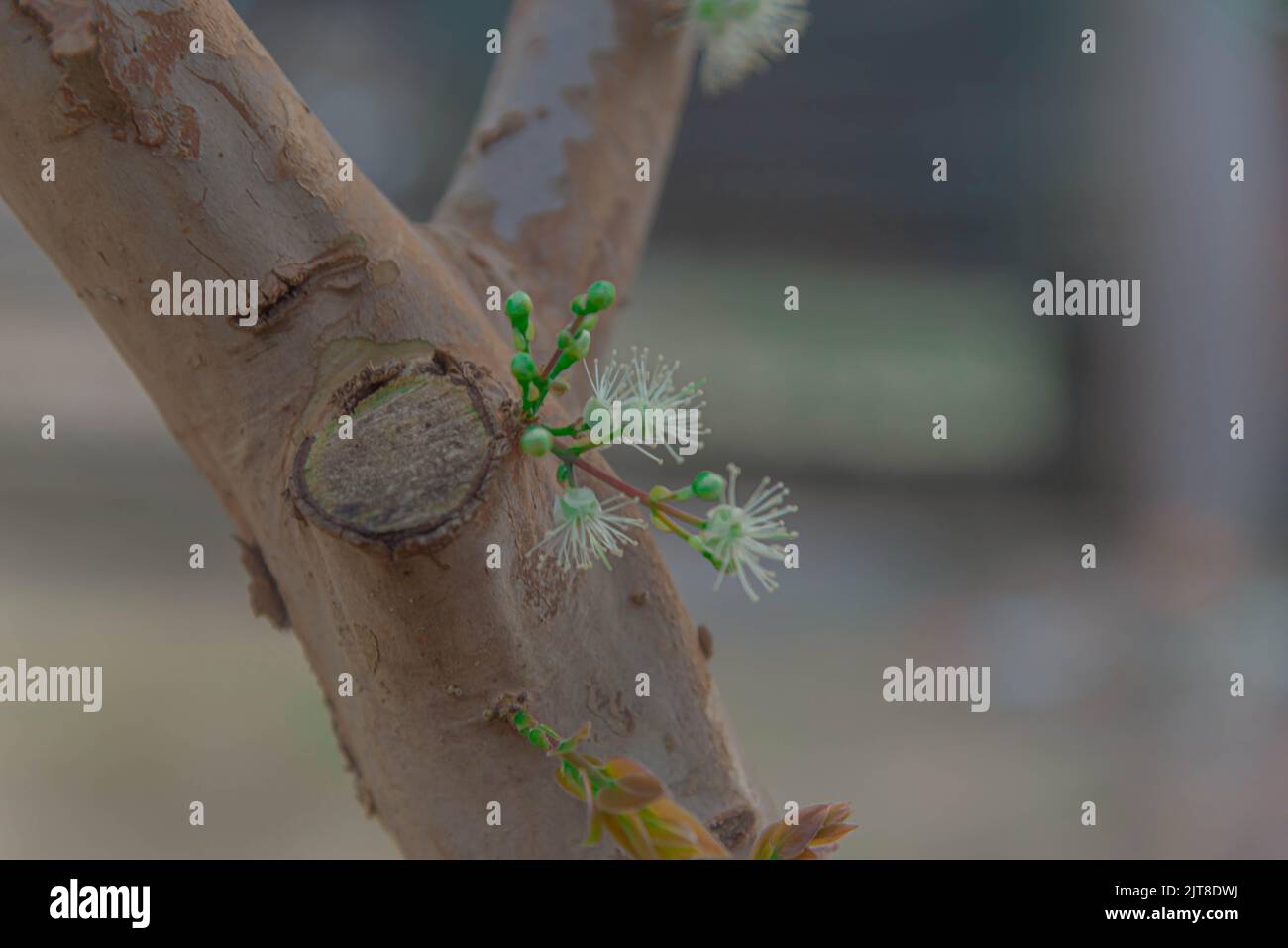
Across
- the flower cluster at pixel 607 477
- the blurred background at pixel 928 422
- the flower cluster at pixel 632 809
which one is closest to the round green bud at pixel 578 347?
the flower cluster at pixel 607 477

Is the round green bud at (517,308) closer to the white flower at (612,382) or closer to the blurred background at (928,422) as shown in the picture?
the white flower at (612,382)

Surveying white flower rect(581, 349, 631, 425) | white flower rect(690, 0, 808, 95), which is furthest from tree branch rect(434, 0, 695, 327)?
white flower rect(581, 349, 631, 425)

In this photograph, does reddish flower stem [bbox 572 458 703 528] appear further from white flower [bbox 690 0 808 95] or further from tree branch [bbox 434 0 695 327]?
white flower [bbox 690 0 808 95]

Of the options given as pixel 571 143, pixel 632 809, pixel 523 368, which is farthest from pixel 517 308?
pixel 571 143

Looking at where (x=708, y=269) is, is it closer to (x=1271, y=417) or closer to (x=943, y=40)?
(x=943, y=40)

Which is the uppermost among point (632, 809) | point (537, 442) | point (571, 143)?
point (571, 143)

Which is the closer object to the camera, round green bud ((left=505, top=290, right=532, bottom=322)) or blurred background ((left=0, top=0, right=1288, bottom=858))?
round green bud ((left=505, top=290, right=532, bottom=322))

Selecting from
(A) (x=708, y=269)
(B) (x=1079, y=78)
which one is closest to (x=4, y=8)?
(A) (x=708, y=269)

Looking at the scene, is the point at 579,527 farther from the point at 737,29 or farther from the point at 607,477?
the point at 737,29
